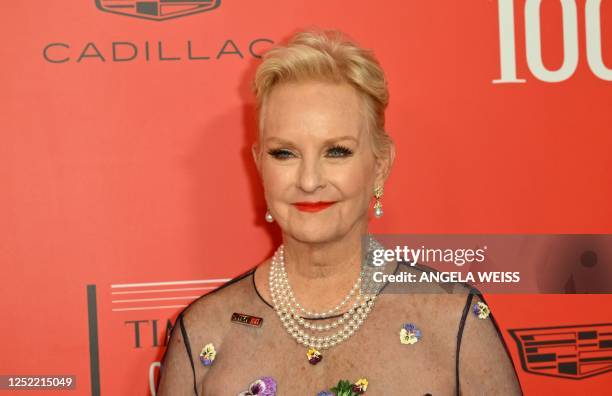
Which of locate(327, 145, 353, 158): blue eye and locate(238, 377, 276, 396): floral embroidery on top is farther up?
locate(327, 145, 353, 158): blue eye

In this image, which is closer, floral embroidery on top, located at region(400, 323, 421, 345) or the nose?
the nose

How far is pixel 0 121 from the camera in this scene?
207 cm

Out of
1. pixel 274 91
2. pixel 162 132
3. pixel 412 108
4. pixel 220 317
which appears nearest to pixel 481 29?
pixel 412 108

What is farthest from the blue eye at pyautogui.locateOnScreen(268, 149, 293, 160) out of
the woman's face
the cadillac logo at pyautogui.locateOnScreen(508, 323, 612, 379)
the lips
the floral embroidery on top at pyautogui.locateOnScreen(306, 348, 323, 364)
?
the cadillac logo at pyautogui.locateOnScreen(508, 323, 612, 379)

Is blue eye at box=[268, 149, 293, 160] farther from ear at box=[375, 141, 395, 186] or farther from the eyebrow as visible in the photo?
ear at box=[375, 141, 395, 186]

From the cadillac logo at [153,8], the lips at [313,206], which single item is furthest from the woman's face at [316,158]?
the cadillac logo at [153,8]

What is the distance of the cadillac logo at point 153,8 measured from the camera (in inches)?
82.0

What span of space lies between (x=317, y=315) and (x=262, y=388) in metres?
0.22

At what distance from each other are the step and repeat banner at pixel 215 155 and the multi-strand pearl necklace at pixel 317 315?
0.34 meters

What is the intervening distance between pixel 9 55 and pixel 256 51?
688mm

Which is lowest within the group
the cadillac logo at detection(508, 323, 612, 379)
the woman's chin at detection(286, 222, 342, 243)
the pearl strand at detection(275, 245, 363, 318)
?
the cadillac logo at detection(508, 323, 612, 379)

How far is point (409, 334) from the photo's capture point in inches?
70.6

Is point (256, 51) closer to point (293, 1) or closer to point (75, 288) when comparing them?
point (293, 1)

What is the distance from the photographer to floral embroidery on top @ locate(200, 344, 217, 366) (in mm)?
1870
